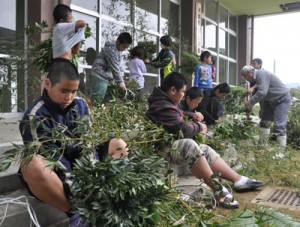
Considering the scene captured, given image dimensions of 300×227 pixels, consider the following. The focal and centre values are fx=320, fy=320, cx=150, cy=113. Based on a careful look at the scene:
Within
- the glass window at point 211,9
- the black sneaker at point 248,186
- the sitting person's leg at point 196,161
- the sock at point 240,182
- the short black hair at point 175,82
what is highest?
the glass window at point 211,9

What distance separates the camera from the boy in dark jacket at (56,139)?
178 cm

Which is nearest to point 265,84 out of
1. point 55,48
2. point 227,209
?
point 227,209

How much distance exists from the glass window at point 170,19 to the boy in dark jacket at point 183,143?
6264 millimetres

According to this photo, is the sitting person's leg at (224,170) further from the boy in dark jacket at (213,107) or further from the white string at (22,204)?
the white string at (22,204)

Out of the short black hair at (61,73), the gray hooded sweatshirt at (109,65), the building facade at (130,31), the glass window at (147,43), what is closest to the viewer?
the short black hair at (61,73)

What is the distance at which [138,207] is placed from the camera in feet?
5.53

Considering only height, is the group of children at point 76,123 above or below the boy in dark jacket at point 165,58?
below

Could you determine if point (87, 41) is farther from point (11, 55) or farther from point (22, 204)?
point (22, 204)

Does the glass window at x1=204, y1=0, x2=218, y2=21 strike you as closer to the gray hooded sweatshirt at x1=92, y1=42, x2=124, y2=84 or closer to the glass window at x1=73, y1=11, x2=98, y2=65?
the glass window at x1=73, y1=11, x2=98, y2=65

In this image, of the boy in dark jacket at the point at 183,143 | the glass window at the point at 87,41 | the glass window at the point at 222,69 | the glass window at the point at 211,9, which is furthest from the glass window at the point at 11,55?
the glass window at the point at 222,69

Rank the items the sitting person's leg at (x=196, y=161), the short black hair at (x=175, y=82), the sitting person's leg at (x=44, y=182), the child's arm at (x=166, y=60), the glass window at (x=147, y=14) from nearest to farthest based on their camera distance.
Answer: the sitting person's leg at (x=44, y=182) → the sitting person's leg at (x=196, y=161) → the short black hair at (x=175, y=82) → the child's arm at (x=166, y=60) → the glass window at (x=147, y=14)

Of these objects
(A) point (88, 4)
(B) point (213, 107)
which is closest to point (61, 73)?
(B) point (213, 107)

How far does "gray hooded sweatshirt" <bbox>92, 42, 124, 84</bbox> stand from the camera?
14.8 ft

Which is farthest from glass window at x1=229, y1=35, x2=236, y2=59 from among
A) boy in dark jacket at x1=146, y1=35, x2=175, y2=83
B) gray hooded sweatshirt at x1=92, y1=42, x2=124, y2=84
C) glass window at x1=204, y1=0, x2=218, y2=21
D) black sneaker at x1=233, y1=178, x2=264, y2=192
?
black sneaker at x1=233, y1=178, x2=264, y2=192
